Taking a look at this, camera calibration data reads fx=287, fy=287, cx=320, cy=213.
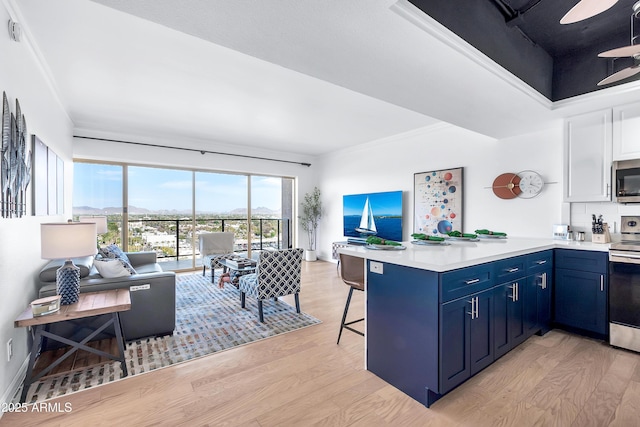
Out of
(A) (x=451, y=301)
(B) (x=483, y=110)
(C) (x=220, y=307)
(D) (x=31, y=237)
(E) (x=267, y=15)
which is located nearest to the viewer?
(E) (x=267, y=15)

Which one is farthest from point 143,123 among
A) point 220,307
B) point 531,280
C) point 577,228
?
point 577,228

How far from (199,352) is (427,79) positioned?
3.06m

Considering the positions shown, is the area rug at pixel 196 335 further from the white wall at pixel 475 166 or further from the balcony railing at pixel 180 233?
the white wall at pixel 475 166

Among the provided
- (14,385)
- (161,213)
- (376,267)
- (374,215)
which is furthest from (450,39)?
(161,213)

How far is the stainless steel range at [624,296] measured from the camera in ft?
8.29

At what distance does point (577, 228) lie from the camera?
3418 millimetres

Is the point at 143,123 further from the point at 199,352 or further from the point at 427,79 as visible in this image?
the point at 427,79

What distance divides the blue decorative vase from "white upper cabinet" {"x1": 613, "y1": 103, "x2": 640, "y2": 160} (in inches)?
Result: 203

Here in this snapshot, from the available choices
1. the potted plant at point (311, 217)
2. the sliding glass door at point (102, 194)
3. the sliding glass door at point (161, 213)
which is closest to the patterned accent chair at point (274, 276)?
the sliding glass door at point (161, 213)

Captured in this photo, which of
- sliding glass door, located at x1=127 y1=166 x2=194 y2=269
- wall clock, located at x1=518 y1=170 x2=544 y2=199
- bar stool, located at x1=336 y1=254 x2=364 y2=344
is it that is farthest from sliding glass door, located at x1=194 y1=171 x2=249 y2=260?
wall clock, located at x1=518 y1=170 x2=544 y2=199

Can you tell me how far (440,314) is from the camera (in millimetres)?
1775

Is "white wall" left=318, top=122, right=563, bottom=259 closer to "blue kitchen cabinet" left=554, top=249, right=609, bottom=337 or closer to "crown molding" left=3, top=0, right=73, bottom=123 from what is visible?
"blue kitchen cabinet" left=554, top=249, right=609, bottom=337

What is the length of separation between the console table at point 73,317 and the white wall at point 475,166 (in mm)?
4521

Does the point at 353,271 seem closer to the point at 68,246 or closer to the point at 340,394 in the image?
the point at 340,394
